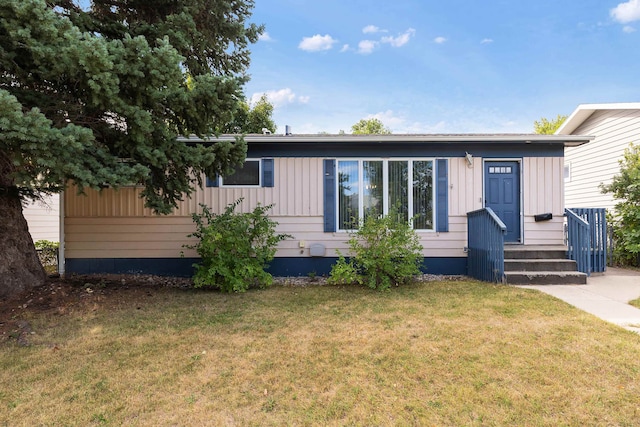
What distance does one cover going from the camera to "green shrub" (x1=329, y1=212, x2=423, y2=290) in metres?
5.43

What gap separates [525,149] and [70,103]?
24.6ft

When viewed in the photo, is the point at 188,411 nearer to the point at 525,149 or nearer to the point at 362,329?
the point at 362,329

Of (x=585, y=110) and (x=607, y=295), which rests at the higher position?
(x=585, y=110)

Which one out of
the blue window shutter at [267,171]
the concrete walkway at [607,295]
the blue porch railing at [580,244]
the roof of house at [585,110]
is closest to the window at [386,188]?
the blue window shutter at [267,171]

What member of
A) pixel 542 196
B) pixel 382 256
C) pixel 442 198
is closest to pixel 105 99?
pixel 382 256

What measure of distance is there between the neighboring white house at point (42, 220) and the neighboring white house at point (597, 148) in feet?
50.9

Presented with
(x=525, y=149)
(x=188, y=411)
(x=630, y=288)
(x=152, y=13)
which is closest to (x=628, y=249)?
(x=630, y=288)

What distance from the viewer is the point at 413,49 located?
44.0 ft

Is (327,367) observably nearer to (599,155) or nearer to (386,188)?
(386,188)

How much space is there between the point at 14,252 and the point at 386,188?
6.07 meters

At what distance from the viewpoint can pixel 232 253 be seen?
541 cm

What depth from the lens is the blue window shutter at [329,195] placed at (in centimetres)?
654

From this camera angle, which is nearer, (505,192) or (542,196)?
(542,196)

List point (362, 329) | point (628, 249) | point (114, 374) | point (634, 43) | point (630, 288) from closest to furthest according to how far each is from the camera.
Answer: point (114, 374) < point (362, 329) < point (630, 288) < point (628, 249) < point (634, 43)
